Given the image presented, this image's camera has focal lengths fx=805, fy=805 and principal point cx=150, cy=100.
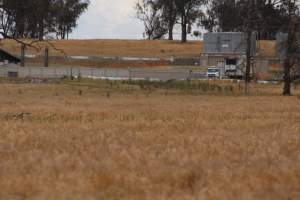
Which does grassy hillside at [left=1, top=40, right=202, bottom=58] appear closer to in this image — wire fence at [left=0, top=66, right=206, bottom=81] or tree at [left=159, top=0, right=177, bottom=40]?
tree at [left=159, top=0, right=177, bottom=40]

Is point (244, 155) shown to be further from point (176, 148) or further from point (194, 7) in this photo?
point (194, 7)

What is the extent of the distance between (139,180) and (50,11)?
3773 cm

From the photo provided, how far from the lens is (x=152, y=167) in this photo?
36.0 feet

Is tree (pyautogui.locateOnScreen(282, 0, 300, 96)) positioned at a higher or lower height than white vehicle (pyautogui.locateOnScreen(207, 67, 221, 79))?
higher

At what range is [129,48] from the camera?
122m

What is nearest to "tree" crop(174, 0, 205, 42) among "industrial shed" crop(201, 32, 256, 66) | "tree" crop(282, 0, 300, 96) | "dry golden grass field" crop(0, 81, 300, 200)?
"industrial shed" crop(201, 32, 256, 66)

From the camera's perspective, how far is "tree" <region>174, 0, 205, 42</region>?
127 meters

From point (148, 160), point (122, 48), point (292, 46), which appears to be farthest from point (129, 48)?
point (148, 160)

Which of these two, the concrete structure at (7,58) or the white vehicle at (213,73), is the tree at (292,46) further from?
the concrete structure at (7,58)

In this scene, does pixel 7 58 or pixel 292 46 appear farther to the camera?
pixel 7 58

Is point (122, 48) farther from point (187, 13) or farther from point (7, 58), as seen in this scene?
point (7, 58)

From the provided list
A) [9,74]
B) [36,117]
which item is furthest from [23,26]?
[9,74]

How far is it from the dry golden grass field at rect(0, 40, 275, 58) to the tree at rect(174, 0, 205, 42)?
96.2 inches

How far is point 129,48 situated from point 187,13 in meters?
12.8
